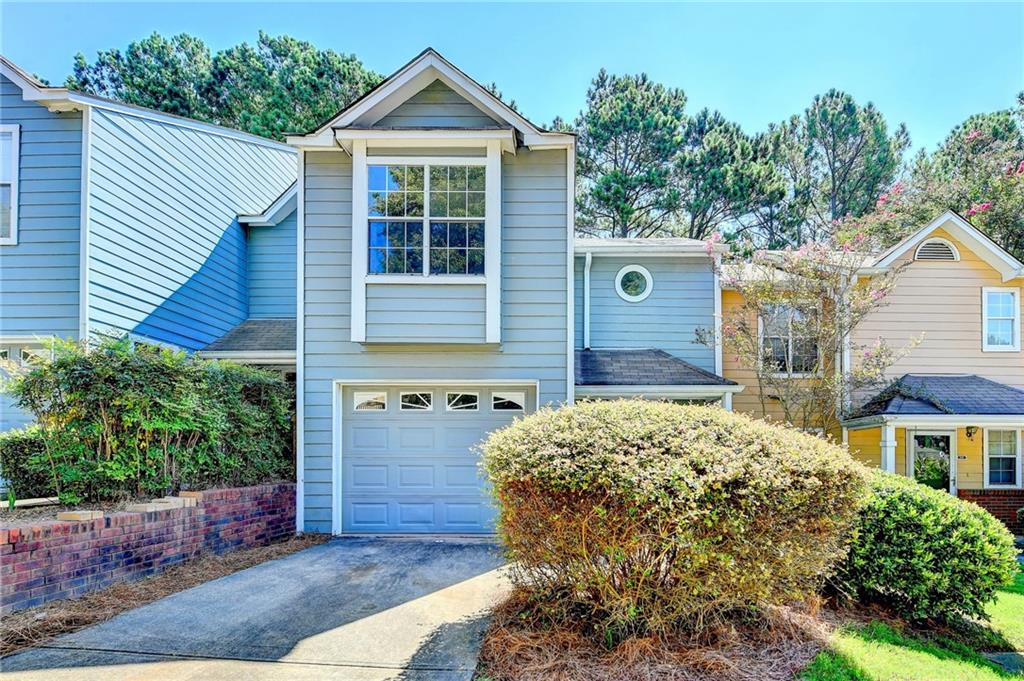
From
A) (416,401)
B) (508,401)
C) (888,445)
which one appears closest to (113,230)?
(416,401)

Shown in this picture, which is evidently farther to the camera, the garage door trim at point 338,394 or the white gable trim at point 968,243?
the white gable trim at point 968,243

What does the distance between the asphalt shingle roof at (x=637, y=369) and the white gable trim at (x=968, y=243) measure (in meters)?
4.47

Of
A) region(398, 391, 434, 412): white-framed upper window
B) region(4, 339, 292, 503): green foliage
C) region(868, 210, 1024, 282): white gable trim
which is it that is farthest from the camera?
region(868, 210, 1024, 282): white gable trim

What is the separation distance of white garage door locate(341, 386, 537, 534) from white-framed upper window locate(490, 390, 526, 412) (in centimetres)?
1

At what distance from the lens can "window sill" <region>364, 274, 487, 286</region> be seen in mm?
8016

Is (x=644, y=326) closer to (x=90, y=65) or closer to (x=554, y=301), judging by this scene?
(x=554, y=301)

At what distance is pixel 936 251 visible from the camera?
11.6m

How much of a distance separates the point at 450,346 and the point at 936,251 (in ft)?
32.8

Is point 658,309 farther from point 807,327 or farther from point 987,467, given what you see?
point 987,467

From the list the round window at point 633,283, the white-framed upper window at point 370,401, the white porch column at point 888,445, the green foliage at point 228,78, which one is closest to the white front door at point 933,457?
the white porch column at point 888,445

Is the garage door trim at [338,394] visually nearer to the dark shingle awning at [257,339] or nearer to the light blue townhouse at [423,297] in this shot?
the light blue townhouse at [423,297]

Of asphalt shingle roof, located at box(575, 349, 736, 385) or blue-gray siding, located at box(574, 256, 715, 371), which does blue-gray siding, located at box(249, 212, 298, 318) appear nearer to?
blue-gray siding, located at box(574, 256, 715, 371)

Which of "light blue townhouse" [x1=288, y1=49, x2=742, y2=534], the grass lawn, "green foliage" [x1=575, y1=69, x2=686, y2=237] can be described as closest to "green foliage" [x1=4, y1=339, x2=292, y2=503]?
"light blue townhouse" [x1=288, y1=49, x2=742, y2=534]

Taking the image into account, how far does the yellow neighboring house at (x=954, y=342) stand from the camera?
1138 cm
